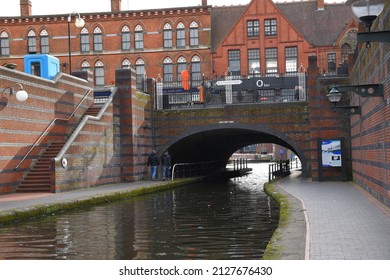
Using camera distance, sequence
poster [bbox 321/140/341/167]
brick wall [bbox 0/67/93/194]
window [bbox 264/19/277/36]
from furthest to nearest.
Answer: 1. window [bbox 264/19/277/36]
2. poster [bbox 321/140/341/167]
3. brick wall [bbox 0/67/93/194]

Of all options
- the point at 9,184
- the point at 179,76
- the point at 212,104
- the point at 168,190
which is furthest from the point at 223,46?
the point at 9,184

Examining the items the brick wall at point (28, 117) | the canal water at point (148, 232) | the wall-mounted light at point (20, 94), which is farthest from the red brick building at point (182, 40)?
the canal water at point (148, 232)

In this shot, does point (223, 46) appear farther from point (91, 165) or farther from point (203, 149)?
point (91, 165)

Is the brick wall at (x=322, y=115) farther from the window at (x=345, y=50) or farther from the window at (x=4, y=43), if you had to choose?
the window at (x=4, y=43)

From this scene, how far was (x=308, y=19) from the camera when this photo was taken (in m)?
43.9

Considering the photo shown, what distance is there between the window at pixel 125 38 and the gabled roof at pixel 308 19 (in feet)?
21.0

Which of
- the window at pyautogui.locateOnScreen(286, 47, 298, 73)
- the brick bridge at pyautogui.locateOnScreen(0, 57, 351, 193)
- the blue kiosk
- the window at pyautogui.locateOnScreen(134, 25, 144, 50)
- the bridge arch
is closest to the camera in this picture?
the brick bridge at pyautogui.locateOnScreen(0, 57, 351, 193)

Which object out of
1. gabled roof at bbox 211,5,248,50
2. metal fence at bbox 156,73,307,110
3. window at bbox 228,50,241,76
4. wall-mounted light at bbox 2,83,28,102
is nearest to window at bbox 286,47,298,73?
window at bbox 228,50,241,76

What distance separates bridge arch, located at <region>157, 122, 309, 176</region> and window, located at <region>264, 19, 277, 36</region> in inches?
308

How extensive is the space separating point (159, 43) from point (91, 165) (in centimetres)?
2137

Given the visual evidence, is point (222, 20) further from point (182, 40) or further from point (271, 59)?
point (271, 59)

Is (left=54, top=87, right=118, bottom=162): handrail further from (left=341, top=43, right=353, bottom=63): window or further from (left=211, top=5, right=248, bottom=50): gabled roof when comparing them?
(left=341, top=43, right=353, bottom=63): window

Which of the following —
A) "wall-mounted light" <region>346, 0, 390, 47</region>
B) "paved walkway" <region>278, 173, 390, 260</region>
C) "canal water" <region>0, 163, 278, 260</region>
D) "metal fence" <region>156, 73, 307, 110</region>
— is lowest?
"canal water" <region>0, 163, 278, 260</region>

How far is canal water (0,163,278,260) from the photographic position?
9.41 meters
